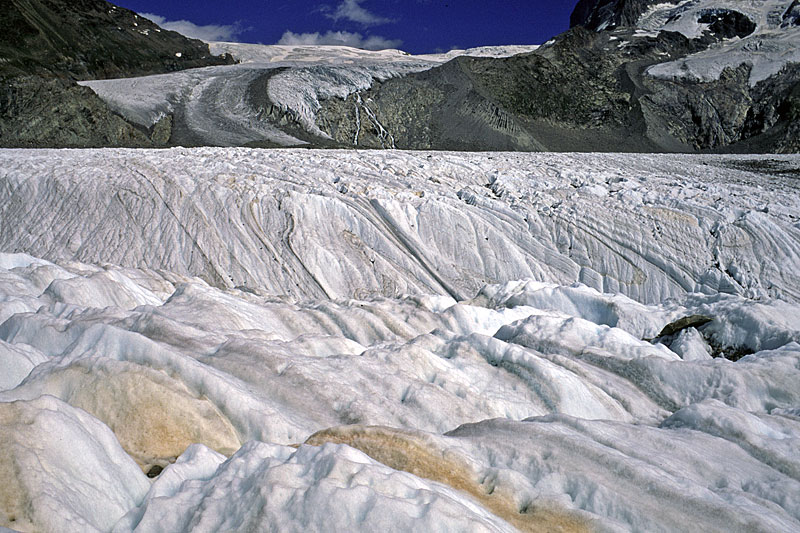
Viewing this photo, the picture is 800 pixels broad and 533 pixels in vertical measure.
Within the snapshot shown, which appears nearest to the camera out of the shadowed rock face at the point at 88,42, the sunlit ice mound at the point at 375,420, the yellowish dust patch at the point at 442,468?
the sunlit ice mound at the point at 375,420

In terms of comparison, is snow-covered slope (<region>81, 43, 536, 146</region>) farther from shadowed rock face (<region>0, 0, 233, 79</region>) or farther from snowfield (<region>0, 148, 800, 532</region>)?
snowfield (<region>0, 148, 800, 532</region>)

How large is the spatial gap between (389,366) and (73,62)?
42669 mm

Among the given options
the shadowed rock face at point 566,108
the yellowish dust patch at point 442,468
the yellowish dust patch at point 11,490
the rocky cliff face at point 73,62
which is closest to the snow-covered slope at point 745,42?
the shadowed rock face at point 566,108

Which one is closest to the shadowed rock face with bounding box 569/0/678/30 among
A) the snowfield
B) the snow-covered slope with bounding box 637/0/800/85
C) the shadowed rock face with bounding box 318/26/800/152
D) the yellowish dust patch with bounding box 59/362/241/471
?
the snow-covered slope with bounding box 637/0/800/85

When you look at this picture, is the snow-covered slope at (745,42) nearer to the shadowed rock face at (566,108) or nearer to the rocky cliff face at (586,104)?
the rocky cliff face at (586,104)

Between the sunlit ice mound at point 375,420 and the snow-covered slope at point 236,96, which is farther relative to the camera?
the snow-covered slope at point 236,96

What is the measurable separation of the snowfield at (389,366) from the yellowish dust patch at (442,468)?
11mm

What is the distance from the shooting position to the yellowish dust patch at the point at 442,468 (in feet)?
8.52

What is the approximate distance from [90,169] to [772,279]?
13664 mm

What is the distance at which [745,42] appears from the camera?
40.8 meters

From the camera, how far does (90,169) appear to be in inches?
455

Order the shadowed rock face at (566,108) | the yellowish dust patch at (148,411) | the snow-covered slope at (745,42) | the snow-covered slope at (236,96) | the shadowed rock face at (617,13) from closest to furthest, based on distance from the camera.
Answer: the yellowish dust patch at (148,411)
the snow-covered slope at (236,96)
the shadowed rock face at (566,108)
the snow-covered slope at (745,42)
the shadowed rock face at (617,13)

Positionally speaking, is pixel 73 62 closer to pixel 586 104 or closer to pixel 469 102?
pixel 469 102

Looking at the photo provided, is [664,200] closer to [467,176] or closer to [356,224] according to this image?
[467,176]
